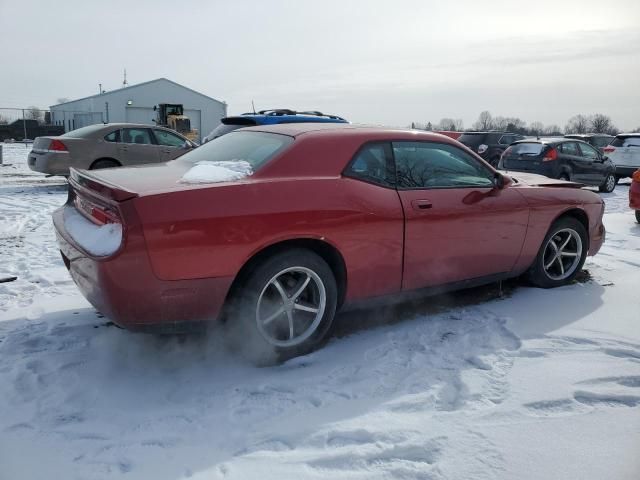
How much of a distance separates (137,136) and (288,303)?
865cm

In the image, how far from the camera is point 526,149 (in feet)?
39.5

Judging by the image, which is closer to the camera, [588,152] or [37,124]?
[588,152]

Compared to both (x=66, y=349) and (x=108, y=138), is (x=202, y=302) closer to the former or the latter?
(x=66, y=349)

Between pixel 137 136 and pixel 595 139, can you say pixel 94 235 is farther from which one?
pixel 595 139

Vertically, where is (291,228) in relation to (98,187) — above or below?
below

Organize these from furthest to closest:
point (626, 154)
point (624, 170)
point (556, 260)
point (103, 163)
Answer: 1. point (626, 154)
2. point (624, 170)
3. point (103, 163)
4. point (556, 260)

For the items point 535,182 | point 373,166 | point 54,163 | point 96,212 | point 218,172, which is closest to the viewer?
point 96,212

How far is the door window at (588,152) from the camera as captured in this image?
12.7 meters

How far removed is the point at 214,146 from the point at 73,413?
7.36 feet

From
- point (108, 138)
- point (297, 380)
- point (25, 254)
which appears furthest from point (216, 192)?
point (108, 138)

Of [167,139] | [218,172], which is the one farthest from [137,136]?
[218,172]

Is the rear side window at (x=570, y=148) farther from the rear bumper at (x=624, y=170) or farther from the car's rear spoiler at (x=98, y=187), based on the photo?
the car's rear spoiler at (x=98, y=187)

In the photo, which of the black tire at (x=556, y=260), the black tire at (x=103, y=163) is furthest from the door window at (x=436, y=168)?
the black tire at (x=103, y=163)

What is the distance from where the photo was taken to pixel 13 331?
11.6 ft
